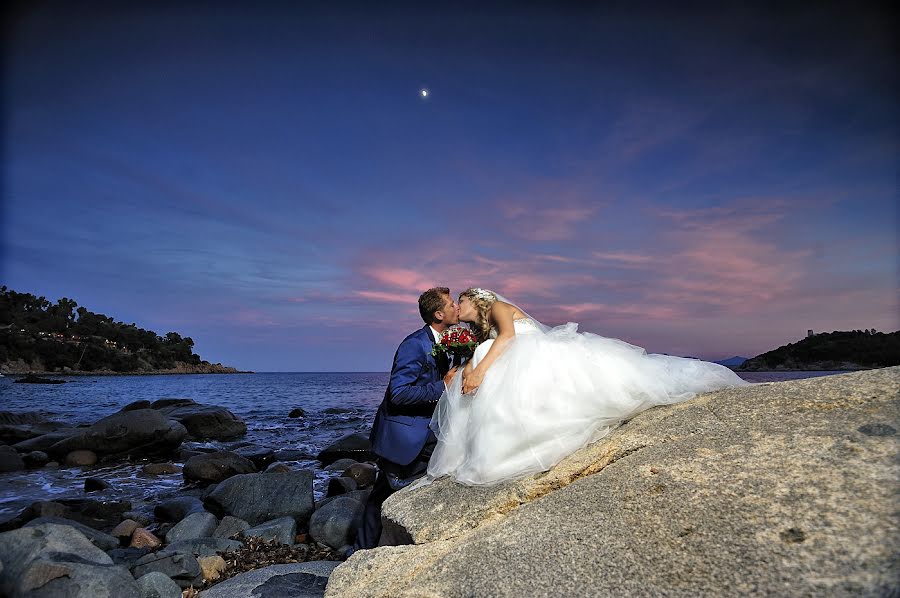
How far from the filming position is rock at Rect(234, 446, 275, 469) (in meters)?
16.3

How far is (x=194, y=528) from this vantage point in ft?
28.6

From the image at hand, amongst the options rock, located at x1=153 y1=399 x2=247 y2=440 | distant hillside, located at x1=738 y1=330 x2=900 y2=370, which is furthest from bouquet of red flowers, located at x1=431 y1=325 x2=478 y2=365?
distant hillside, located at x1=738 y1=330 x2=900 y2=370

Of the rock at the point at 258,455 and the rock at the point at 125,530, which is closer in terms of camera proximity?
the rock at the point at 125,530

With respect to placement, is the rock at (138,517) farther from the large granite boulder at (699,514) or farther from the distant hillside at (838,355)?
the distant hillside at (838,355)

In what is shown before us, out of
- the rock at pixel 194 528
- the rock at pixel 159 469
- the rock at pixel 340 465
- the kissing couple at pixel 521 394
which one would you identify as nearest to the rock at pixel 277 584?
the kissing couple at pixel 521 394

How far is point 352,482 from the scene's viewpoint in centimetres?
1238

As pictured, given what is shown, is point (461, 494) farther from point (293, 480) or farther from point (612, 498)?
point (293, 480)

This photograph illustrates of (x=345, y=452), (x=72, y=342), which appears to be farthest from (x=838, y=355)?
(x=72, y=342)

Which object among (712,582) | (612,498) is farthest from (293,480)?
(712,582)

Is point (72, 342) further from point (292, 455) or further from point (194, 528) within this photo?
point (194, 528)

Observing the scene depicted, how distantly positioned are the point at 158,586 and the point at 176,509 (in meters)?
5.05

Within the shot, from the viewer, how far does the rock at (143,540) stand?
27.9 feet

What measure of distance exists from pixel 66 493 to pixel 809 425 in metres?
15.3

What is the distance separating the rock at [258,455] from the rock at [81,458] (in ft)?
13.9
